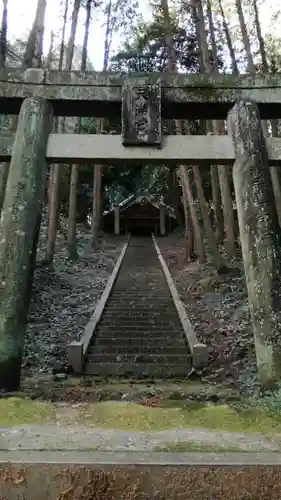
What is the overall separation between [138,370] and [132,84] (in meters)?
4.49

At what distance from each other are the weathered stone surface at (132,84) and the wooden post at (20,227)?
210mm

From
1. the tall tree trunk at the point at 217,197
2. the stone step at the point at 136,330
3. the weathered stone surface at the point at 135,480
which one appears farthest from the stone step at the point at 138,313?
the weathered stone surface at the point at 135,480

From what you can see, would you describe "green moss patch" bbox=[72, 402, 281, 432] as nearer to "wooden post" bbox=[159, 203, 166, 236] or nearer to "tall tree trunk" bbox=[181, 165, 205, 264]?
"tall tree trunk" bbox=[181, 165, 205, 264]

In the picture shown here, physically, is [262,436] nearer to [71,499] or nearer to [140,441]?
[140,441]

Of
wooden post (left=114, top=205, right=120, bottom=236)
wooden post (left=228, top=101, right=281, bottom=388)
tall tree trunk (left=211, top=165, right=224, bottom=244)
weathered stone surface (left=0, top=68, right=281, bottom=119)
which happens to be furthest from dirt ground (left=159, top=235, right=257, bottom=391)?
wooden post (left=114, top=205, right=120, bottom=236)

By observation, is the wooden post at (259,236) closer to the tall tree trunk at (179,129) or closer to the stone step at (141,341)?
the stone step at (141,341)

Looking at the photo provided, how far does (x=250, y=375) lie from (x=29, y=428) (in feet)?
15.2

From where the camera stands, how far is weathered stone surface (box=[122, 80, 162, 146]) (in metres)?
5.08

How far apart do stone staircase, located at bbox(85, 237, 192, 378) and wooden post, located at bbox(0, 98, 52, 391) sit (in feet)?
10.7

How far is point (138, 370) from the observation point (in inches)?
288

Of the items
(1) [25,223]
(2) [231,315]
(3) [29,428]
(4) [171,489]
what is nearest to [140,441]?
(4) [171,489]

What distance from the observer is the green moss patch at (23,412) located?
2.94 m

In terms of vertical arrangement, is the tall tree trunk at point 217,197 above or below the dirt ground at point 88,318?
above

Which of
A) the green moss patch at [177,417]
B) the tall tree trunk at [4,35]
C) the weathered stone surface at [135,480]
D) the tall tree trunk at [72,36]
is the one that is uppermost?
the tall tree trunk at [72,36]
